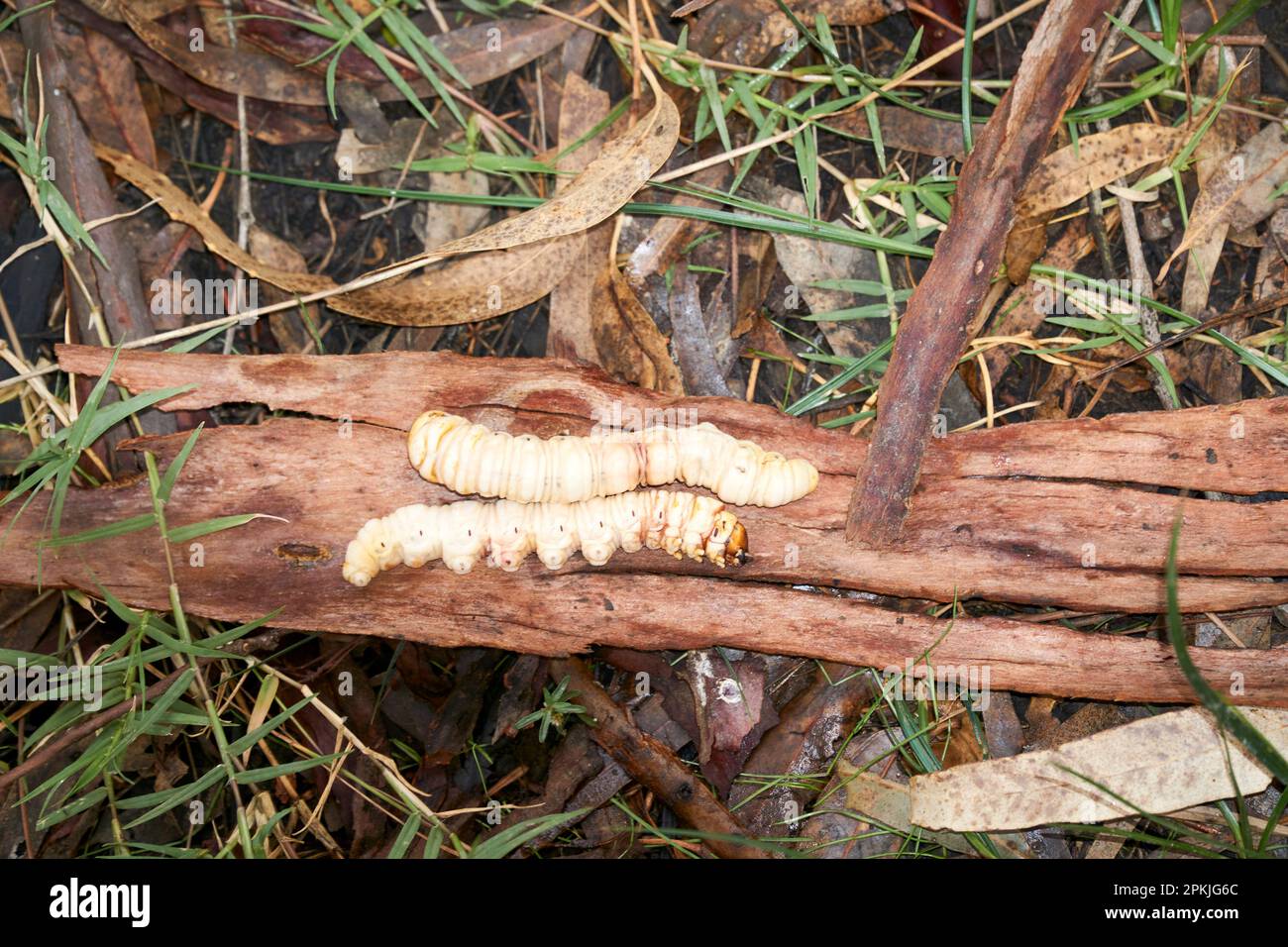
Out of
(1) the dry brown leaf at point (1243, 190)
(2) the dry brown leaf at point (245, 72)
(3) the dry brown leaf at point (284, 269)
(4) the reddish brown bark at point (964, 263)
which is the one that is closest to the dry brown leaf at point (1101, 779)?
(4) the reddish brown bark at point (964, 263)

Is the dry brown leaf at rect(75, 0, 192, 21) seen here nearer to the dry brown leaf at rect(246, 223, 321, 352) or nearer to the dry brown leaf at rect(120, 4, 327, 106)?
the dry brown leaf at rect(120, 4, 327, 106)

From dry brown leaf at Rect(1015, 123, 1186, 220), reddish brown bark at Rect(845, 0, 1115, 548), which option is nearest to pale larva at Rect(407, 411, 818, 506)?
reddish brown bark at Rect(845, 0, 1115, 548)

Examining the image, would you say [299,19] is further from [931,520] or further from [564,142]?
[931,520]

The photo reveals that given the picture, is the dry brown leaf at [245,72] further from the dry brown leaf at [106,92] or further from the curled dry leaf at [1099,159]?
the curled dry leaf at [1099,159]
